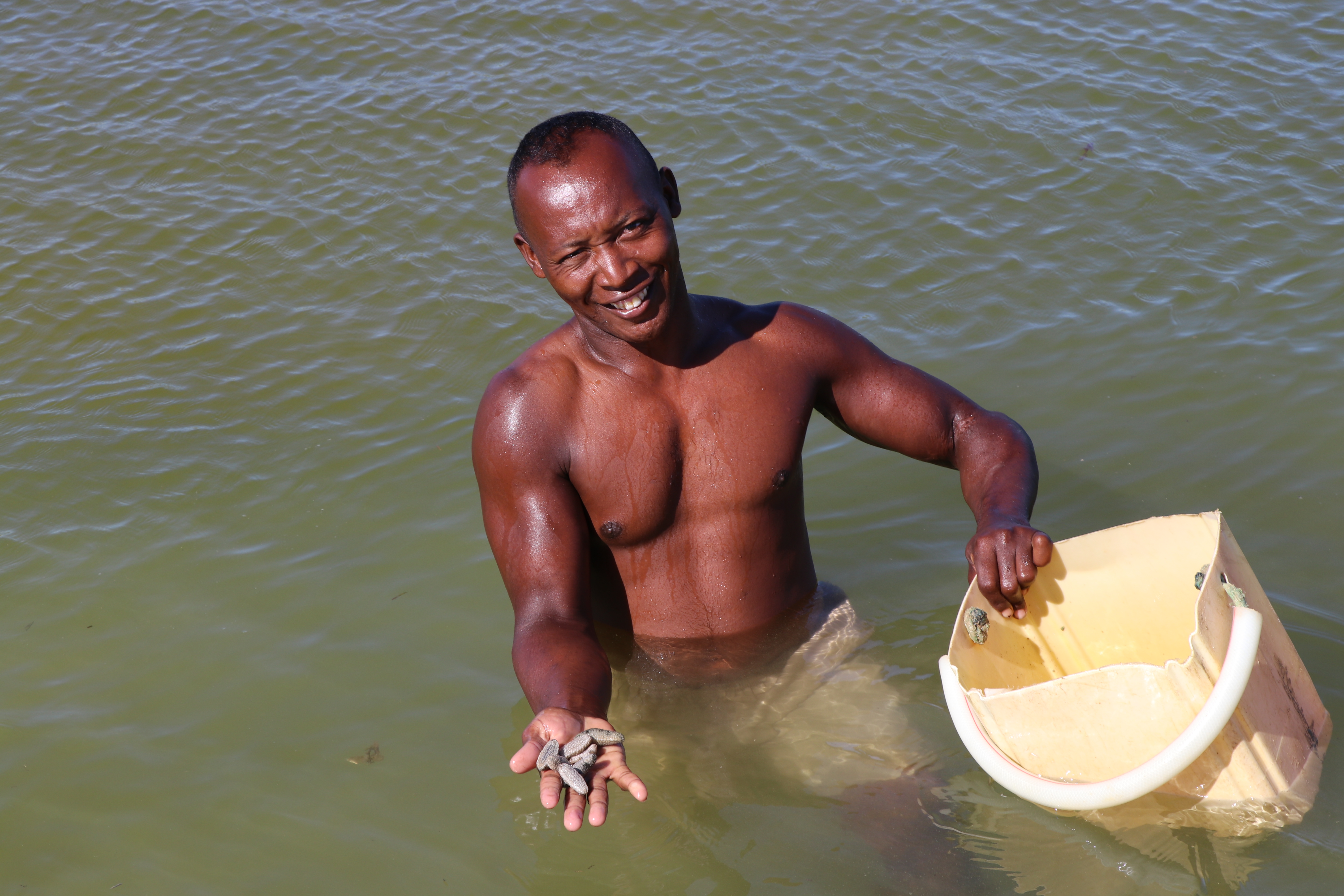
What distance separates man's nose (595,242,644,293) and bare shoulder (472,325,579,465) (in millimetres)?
287

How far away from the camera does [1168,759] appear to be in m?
2.18

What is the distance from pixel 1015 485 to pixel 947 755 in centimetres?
76

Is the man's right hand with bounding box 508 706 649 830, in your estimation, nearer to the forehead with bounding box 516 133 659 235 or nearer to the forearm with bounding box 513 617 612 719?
the forearm with bounding box 513 617 612 719

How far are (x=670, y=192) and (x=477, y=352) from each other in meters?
2.86

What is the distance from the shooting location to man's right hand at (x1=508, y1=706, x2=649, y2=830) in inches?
79.5

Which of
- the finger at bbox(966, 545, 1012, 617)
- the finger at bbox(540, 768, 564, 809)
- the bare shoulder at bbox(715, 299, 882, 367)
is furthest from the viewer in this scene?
the bare shoulder at bbox(715, 299, 882, 367)

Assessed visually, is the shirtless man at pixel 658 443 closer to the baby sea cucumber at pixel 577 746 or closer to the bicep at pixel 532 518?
the bicep at pixel 532 518

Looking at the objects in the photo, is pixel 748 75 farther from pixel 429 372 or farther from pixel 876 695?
pixel 876 695

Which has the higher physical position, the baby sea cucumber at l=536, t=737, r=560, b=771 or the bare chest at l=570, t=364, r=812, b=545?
the bare chest at l=570, t=364, r=812, b=545

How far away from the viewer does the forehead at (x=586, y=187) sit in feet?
8.27

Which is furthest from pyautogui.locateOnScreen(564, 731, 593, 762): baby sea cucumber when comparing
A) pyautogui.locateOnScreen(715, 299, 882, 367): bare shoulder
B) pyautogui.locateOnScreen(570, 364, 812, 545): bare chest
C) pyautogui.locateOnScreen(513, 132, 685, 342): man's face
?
pyautogui.locateOnScreen(715, 299, 882, 367): bare shoulder

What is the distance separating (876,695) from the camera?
10.5 feet

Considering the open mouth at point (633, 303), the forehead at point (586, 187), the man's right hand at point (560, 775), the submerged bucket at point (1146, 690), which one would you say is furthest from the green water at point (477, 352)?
the forehead at point (586, 187)

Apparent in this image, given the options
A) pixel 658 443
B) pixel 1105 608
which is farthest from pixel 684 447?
pixel 1105 608
